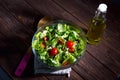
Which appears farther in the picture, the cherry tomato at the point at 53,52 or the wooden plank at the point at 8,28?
the wooden plank at the point at 8,28

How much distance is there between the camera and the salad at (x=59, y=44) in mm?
1111

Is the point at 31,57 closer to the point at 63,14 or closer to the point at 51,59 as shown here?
the point at 51,59

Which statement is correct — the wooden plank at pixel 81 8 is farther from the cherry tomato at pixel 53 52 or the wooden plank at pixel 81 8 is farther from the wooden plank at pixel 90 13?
the cherry tomato at pixel 53 52

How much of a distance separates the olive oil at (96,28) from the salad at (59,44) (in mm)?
63

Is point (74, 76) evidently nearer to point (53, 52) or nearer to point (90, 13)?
point (53, 52)

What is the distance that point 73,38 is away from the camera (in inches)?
46.9

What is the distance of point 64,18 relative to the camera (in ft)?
4.54

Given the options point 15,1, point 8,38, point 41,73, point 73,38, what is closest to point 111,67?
point 73,38

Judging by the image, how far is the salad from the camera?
1.11 meters

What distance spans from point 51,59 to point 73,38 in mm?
169

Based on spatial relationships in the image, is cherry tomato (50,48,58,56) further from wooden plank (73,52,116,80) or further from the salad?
wooden plank (73,52,116,80)

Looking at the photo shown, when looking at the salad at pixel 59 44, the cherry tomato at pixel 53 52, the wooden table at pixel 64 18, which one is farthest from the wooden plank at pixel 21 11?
the cherry tomato at pixel 53 52

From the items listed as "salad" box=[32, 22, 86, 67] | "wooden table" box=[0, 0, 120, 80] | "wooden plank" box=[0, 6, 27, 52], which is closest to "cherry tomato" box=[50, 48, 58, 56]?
"salad" box=[32, 22, 86, 67]

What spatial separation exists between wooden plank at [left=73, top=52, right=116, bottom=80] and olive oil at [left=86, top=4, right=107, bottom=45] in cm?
10
